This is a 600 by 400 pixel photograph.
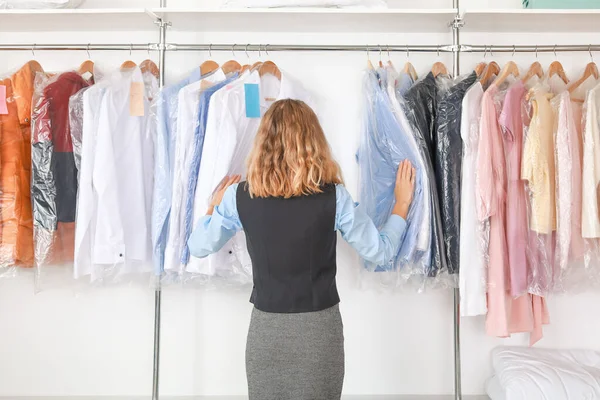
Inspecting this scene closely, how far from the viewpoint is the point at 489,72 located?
274 cm

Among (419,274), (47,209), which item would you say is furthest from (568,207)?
(47,209)

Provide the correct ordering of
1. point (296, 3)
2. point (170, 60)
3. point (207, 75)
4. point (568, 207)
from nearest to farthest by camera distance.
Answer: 1. point (568, 207)
2. point (296, 3)
3. point (207, 75)
4. point (170, 60)

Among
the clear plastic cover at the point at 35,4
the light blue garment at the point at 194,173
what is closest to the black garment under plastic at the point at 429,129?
the light blue garment at the point at 194,173

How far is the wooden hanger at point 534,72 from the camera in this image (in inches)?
108

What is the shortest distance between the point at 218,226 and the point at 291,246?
289 millimetres

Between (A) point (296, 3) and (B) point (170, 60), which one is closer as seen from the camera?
(A) point (296, 3)

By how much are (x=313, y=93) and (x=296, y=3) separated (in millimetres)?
506

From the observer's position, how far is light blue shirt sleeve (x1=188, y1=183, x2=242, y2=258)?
1.94 meters

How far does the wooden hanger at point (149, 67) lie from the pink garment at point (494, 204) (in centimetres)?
159

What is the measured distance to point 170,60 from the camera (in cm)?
302

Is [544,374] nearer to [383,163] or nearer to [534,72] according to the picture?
[383,163]

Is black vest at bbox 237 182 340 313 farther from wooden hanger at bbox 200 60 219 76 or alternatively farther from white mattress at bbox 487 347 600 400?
white mattress at bbox 487 347 600 400

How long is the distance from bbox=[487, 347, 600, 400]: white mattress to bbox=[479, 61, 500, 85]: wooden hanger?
4.59 feet

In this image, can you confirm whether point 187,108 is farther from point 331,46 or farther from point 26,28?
point 26,28
